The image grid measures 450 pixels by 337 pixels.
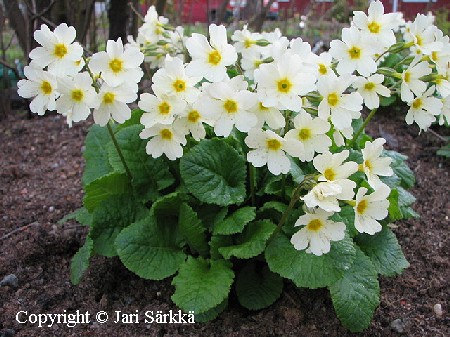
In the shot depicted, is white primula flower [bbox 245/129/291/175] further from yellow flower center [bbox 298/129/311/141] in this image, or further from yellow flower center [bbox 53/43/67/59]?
yellow flower center [bbox 53/43/67/59]

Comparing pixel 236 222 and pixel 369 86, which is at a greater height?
pixel 369 86

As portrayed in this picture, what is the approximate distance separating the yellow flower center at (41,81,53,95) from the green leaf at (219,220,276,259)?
89cm

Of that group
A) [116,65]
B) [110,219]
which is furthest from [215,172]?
[116,65]

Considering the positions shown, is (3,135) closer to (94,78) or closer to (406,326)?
(94,78)

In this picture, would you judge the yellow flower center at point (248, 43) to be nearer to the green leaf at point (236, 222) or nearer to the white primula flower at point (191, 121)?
the white primula flower at point (191, 121)

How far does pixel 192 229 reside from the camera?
2.41m

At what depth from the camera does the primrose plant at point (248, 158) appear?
2004mm

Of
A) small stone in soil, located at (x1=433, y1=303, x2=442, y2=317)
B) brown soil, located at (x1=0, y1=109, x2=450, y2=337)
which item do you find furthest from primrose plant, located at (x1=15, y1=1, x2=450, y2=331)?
small stone in soil, located at (x1=433, y1=303, x2=442, y2=317)

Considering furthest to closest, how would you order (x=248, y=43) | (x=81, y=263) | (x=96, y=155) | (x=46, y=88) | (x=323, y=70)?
(x=96, y=155), (x=248, y=43), (x=81, y=263), (x=323, y=70), (x=46, y=88)

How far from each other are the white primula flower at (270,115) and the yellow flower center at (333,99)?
19 cm

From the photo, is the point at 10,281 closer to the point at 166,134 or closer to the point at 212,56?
the point at 166,134

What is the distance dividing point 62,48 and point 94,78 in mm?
150

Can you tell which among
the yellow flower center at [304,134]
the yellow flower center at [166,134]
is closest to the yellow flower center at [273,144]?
the yellow flower center at [304,134]

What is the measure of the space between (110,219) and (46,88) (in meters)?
0.68
